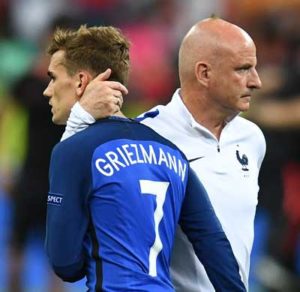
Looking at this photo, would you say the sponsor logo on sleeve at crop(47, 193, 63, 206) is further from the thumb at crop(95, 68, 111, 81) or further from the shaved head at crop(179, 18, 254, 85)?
the shaved head at crop(179, 18, 254, 85)

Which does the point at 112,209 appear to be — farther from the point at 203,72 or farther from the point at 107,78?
the point at 203,72

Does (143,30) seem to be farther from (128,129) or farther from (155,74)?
(128,129)

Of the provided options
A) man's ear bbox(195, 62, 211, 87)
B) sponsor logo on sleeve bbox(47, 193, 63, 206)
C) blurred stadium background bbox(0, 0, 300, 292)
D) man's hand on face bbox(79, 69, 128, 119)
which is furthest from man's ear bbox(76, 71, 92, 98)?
blurred stadium background bbox(0, 0, 300, 292)

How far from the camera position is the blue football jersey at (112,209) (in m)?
4.23

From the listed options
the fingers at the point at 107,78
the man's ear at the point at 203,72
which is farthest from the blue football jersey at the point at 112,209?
the man's ear at the point at 203,72

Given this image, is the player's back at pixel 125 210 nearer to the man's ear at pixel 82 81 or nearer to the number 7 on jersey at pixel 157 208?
the number 7 on jersey at pixel 157 208

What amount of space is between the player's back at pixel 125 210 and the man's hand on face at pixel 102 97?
80 millimetres

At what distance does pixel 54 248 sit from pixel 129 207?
0.31 meters

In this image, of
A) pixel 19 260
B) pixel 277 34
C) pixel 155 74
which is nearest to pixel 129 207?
pixel 19 260

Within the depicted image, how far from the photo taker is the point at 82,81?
4.47 meters

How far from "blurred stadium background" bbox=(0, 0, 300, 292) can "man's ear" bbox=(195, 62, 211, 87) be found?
3.71 metres

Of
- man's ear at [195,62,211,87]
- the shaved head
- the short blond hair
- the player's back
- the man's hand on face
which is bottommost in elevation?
the player's back

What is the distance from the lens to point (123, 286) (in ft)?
13.8

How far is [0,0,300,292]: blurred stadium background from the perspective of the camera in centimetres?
896
